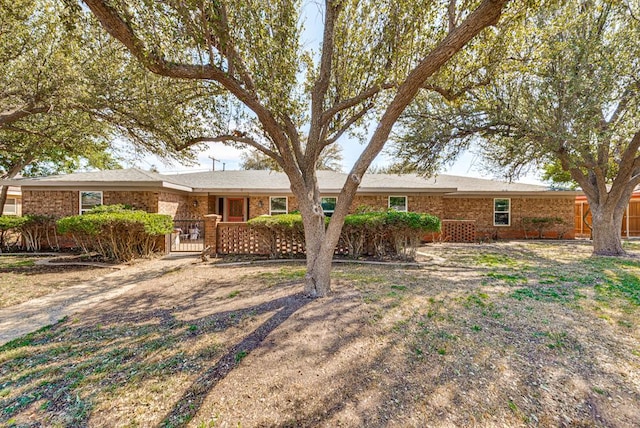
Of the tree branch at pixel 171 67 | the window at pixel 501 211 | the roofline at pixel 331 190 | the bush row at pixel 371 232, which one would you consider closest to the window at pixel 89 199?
the roofline at pixel 331 190

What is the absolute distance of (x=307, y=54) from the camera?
19.3ft

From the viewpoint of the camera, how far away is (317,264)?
15.3ft

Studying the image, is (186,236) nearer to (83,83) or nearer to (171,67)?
(83,83)

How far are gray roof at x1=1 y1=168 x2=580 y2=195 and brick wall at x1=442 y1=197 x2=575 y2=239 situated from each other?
73 centimetres

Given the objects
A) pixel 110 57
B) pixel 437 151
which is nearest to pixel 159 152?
pixel 110 57

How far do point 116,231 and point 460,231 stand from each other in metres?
13.8

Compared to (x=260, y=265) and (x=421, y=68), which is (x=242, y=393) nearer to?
(x=421, y=68)

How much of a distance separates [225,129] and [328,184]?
7135 millimetres

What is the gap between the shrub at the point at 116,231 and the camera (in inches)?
301

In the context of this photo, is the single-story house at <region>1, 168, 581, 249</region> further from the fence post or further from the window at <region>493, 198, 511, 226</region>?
the fence post

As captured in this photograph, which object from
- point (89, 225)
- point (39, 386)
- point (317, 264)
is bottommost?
point (39, 386)

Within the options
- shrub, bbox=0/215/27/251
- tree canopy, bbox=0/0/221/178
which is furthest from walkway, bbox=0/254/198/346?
shrub, bbox=0/215/27/251

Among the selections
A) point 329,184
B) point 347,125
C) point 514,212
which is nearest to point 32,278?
point 347,125

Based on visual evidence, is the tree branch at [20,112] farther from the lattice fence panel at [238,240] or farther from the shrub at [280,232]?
the shrub at [280,232]
